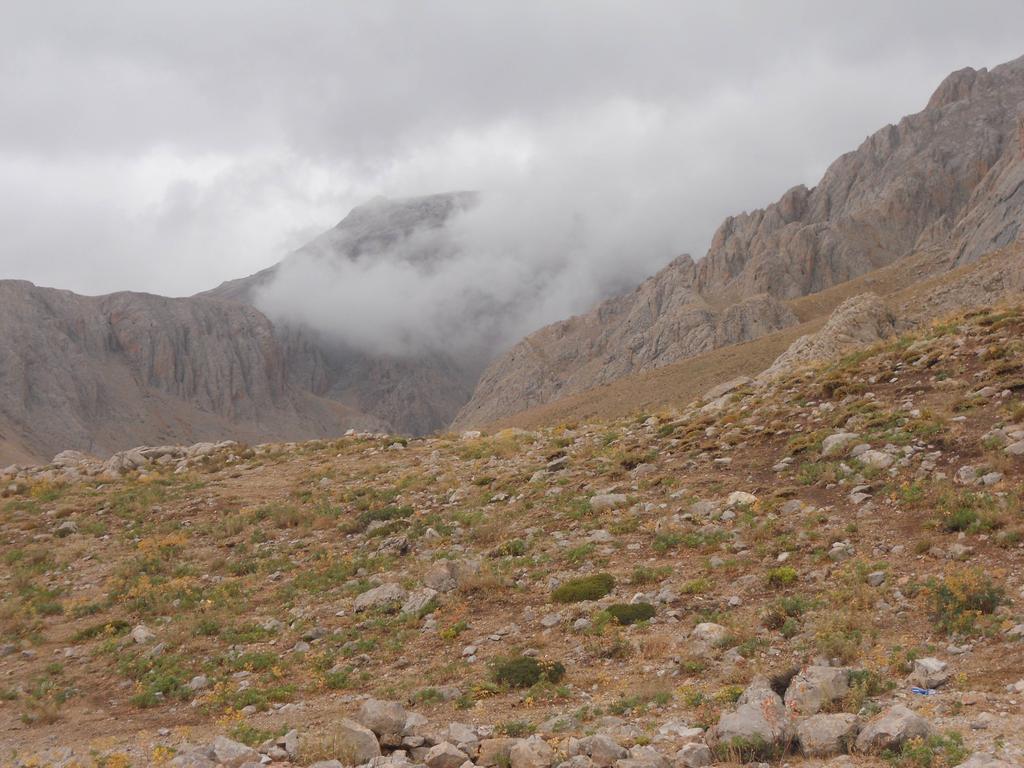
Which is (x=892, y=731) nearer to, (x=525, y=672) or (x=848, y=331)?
(x=525, y=672)

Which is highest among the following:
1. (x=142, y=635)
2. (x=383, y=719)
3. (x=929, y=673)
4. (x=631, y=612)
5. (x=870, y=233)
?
(x=870, y=233)

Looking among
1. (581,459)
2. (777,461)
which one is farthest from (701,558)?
(581,459)

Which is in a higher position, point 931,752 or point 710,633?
point 931,752

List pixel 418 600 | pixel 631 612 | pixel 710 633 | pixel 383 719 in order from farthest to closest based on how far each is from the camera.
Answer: pixel 418 600
pixel 631 612
pixel 710 633
pixel 383 719

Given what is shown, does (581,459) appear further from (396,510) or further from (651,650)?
(651,650)

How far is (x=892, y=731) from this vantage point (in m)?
7.07

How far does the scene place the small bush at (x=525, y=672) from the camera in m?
10.7

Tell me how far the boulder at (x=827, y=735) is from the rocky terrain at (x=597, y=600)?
0.02 m

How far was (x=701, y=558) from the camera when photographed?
565 inches

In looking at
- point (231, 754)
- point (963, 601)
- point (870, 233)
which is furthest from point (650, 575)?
point (870, 233)

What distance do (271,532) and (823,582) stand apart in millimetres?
15653

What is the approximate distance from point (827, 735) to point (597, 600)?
20.4 ft

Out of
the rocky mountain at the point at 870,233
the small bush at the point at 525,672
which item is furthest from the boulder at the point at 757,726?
the rocky mountain at the point at 870,233

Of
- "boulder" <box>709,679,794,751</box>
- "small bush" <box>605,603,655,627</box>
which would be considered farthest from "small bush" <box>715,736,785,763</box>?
"small bush" <box>605,603,655,627</box>
